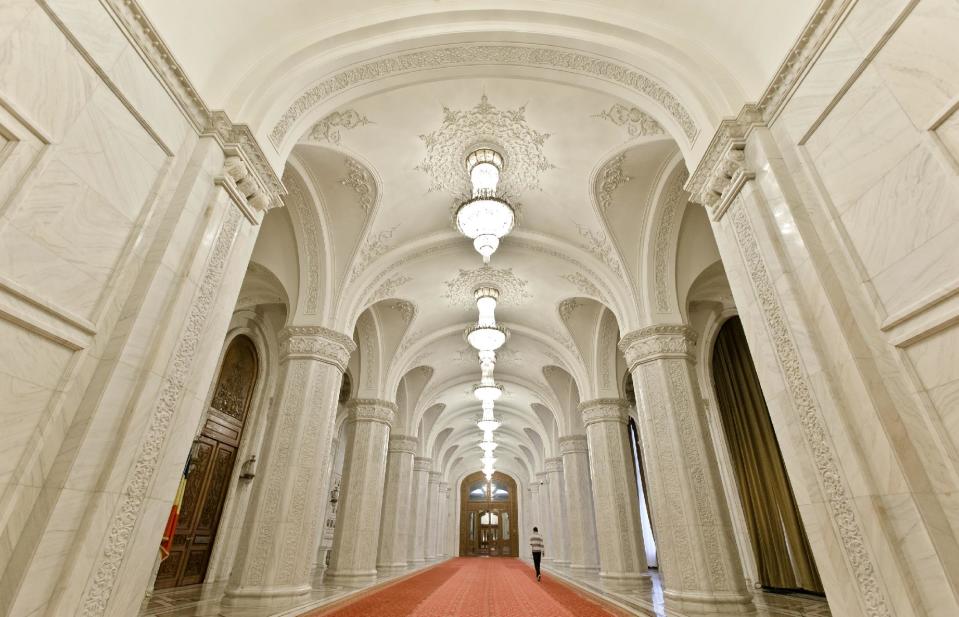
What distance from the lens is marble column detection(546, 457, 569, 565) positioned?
13156mm

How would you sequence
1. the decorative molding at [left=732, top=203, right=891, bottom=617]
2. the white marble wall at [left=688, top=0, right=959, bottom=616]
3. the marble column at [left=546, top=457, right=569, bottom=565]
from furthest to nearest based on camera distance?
1. the marble column at [left=546, top=457, right=569, bottom=565]
2. the decorative molding at [left=732, top=203, right=891, bottom=617]
3. the white marble wall at [left=688, top=0, right=959, bottom=616]

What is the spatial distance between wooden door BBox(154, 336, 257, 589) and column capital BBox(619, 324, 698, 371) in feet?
20.1

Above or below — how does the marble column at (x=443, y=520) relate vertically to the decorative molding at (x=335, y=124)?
below

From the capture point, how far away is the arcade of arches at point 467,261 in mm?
1915

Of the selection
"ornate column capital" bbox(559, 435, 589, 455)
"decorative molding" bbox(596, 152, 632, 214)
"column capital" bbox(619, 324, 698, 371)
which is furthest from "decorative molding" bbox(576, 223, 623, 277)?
"ornate column capital" bbox(559, 435, 589, 455)

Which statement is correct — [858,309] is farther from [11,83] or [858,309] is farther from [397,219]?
[397,219]

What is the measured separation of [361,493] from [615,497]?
410 centimetres

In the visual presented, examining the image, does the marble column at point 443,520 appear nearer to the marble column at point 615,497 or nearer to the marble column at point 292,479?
the marble column at point 615,497

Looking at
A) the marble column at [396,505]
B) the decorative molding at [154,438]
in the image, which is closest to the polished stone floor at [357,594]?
the decorative molding at [154,438]

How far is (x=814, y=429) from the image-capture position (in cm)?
228

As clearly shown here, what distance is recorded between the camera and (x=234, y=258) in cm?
310

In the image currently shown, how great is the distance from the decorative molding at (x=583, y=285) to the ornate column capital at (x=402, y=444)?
6150 mm

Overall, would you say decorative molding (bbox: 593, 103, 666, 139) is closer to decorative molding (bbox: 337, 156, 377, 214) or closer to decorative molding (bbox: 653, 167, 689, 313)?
decorative molding (bbox: 653, 167, 689, 313)

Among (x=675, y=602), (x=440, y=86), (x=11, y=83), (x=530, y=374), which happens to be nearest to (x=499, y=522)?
(x=530, y=374)
